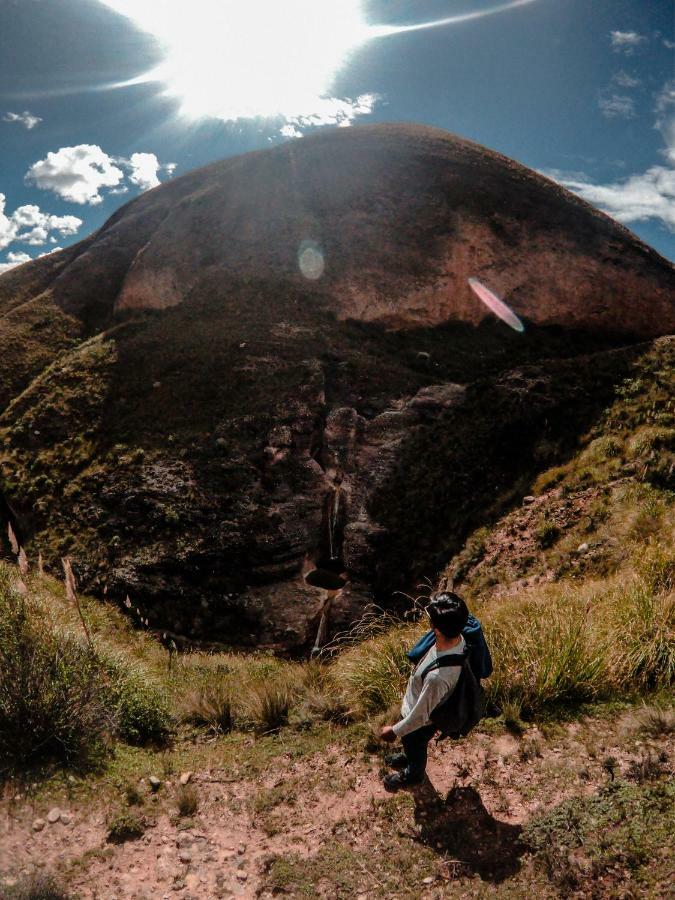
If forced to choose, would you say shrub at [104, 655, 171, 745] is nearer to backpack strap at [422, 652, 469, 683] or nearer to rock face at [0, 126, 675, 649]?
backpack strap at [422, 652, 469, 683]

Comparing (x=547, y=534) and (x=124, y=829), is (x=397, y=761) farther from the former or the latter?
(x=547, y=534)

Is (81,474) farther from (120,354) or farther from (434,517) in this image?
(434,517)

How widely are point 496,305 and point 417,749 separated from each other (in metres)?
29.8

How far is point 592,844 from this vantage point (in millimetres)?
4027

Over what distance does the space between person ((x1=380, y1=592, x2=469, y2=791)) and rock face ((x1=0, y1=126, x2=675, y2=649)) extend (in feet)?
35.5

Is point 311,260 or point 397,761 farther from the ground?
point 311,260

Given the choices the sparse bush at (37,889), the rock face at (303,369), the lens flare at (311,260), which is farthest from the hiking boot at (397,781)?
the lens flare at (311,260)

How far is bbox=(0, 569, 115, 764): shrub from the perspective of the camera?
5332 millimetres

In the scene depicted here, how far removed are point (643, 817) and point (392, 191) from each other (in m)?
37.6

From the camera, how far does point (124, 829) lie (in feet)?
16.3

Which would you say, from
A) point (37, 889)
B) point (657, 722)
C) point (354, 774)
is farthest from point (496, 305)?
point (37, 889)

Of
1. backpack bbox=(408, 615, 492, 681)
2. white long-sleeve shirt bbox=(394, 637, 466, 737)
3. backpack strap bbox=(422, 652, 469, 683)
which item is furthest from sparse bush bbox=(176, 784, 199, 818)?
backpack bbox=(408, 615, 492, 681)

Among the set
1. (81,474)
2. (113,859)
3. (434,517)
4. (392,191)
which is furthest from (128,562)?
(392,191)

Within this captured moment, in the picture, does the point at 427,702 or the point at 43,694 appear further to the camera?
the point at 43,694
